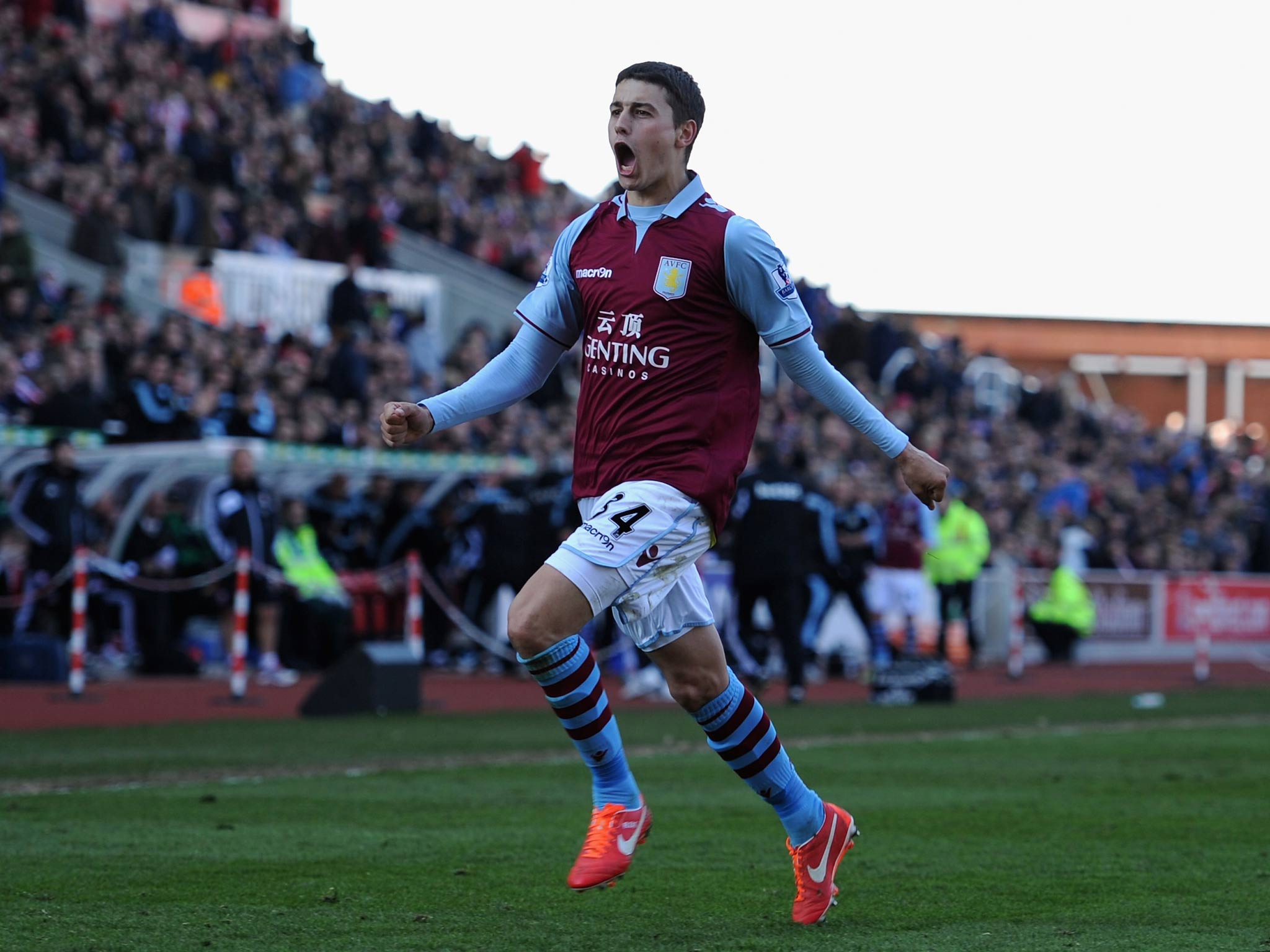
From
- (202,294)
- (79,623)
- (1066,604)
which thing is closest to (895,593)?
(1066,604)

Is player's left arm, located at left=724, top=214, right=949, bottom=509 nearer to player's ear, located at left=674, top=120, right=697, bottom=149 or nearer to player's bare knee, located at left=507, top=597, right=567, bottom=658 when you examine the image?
player's ear, located at left=674, top=120, right=697, bottom=149

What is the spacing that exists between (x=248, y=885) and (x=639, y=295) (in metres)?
2.12

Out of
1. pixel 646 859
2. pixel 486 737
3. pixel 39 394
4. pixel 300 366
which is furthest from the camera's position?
pixel 300 366

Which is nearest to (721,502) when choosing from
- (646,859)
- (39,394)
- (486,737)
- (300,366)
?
(646,859)

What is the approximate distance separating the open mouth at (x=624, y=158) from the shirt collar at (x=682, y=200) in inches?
6.2

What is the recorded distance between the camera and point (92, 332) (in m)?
18.0

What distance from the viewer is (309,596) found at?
1766cm

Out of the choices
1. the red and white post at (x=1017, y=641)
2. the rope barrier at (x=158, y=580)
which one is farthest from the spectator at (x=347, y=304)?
the red and white post at (x=1017, y=641)

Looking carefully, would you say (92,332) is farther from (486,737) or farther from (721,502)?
(721,502)

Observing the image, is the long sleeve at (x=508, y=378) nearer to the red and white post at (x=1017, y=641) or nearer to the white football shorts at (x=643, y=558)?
the white football shorts at (x=643, y=558)

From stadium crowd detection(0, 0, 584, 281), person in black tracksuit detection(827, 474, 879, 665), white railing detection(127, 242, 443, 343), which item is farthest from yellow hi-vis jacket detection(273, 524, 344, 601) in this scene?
stadium crowd detection(0, 0, 584, 281)

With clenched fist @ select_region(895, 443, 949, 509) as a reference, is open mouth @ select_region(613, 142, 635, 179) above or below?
above

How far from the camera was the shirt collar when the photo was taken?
538 cm

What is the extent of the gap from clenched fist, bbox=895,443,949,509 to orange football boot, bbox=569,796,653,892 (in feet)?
3.96
